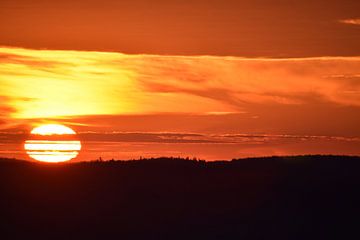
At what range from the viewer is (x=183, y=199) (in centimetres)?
5016

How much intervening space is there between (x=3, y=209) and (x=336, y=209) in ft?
45.6

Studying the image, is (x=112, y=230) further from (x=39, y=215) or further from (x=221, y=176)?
(x=221, y=176)

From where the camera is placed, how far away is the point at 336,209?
4991cm

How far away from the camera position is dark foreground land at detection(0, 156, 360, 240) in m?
47.8

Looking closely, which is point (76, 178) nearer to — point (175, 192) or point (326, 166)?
point (175, 192)

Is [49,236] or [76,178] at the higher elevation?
[76,178]

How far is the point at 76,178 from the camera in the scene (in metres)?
51.1

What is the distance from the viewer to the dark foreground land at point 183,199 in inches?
1884

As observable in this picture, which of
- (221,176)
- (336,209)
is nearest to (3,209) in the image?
(221,176)

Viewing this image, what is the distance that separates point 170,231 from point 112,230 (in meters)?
2.33

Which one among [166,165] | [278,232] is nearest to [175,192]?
[166,165]

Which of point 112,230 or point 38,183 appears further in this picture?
point 38,183

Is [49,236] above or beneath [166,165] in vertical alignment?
beneath

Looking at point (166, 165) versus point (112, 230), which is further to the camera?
point (166, 165)
